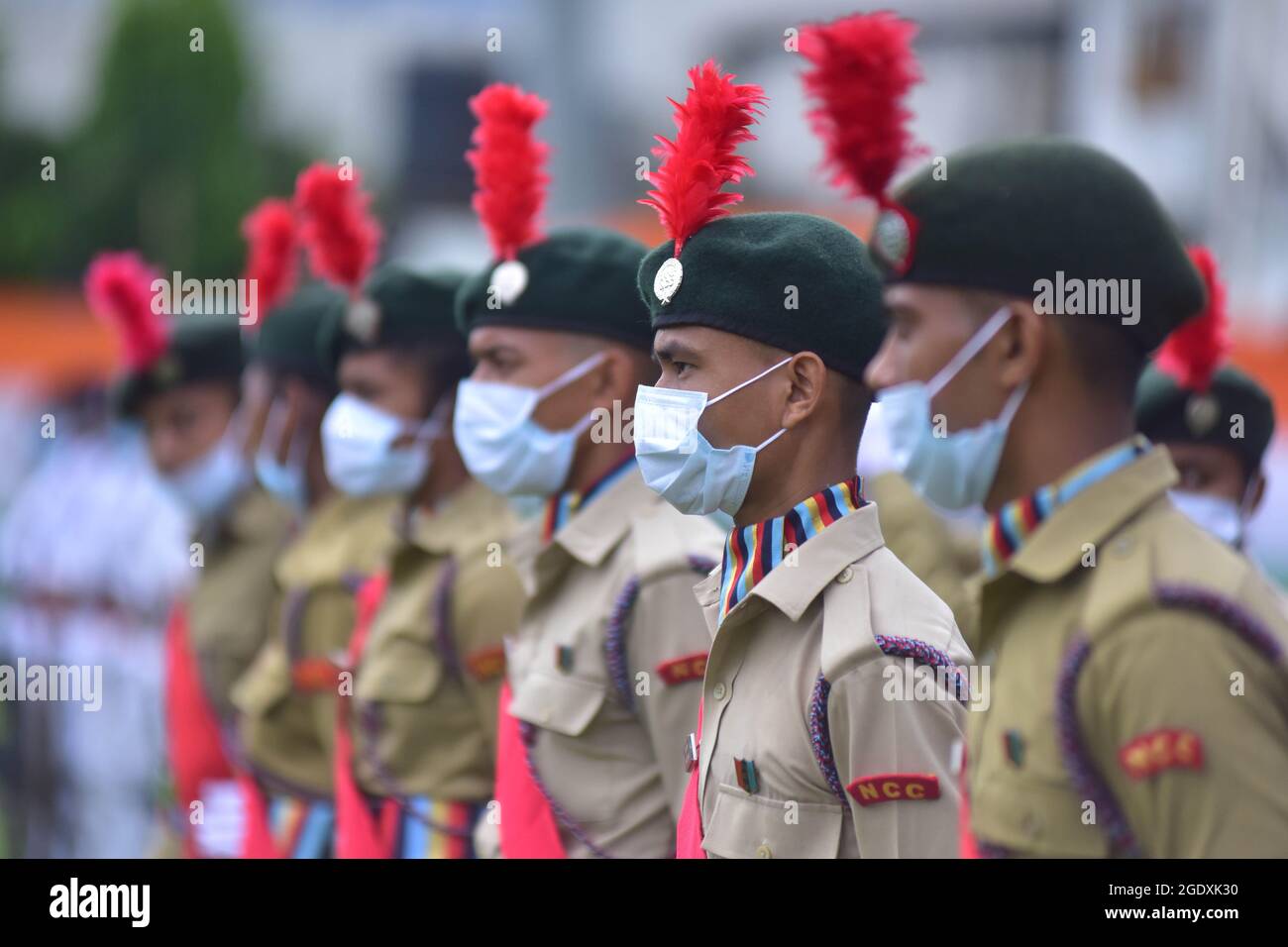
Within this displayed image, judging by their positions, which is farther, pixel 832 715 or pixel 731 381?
pixel 731 381

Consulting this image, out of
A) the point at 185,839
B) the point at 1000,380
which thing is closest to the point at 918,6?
the point at 185,839

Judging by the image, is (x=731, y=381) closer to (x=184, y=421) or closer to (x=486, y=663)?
(x=486, y=663)

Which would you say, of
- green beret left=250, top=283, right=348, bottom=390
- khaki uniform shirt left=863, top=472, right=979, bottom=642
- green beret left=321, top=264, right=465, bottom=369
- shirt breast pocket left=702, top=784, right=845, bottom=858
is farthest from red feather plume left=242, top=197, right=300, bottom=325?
shirt breast pocket left=702, top=784, right=845, bottom=858

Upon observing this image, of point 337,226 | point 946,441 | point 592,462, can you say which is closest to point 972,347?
point 946,441

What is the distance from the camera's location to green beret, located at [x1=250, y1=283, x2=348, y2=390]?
6211mm

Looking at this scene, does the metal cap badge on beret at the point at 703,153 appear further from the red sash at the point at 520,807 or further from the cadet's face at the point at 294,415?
the cadet's face at the point at 294,415

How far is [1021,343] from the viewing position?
3.32 m

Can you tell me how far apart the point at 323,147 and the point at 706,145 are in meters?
26.6

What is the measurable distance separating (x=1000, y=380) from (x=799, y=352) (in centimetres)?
50

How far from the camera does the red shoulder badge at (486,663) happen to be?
453 centimetres

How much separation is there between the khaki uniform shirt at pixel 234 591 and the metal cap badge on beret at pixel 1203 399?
3.41m

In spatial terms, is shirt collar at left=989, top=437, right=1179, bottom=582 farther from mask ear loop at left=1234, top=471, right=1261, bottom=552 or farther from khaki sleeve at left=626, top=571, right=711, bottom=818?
mask ear loop at left=1234, top=471, right=1261, bottom=552

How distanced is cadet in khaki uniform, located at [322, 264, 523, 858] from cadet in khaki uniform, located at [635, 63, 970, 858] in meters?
1.57

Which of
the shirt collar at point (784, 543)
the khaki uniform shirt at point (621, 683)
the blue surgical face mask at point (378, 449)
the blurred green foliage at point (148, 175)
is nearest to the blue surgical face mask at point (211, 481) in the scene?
the blue surgical face mask at point (378, 449)
